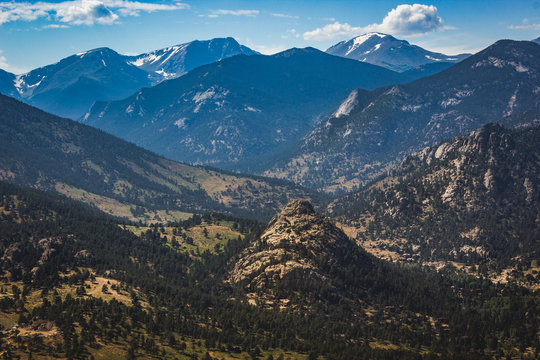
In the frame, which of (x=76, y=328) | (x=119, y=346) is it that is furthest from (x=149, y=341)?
(x=76, y=328)

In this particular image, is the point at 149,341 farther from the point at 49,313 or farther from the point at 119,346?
the point at 49,313

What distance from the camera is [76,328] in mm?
196750

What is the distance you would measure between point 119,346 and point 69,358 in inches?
863

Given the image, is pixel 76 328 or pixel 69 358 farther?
pixel 76 328

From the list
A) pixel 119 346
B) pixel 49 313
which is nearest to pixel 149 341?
pixel 119 346

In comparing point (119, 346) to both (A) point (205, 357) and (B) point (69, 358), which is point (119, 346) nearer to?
(B) point (69, 358)

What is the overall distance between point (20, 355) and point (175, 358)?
2183 inches

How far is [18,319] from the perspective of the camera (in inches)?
7702

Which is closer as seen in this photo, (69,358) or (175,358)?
(69,358)

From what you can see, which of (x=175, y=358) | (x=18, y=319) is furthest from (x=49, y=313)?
(x=175, y=358)

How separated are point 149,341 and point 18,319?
5225 cm

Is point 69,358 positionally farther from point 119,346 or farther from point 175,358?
point 175,358

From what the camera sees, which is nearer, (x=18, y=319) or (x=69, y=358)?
(x=69, y=358)

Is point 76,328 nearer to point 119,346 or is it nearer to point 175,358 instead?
point 119,346
